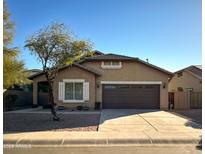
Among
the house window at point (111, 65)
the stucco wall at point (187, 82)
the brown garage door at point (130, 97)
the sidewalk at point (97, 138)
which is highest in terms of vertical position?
the house window at point (111, 65)

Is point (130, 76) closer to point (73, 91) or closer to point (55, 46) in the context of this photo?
point (73, 91)

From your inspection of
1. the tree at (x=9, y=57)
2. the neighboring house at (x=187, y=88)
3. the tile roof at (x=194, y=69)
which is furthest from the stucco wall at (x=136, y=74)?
the tile roof at (x=194, y=69)

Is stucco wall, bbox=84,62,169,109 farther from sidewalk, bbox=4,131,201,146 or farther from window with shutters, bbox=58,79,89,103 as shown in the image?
sidewalk, bbox=4,131,201,146

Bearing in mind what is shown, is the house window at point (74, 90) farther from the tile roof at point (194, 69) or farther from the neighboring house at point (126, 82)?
the tile roof at point (194, 69)

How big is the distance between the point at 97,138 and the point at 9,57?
11.8 m

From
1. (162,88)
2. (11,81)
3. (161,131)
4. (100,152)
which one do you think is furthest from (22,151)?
(162,88)

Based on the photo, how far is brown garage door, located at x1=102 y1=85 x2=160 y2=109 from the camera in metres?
26.2

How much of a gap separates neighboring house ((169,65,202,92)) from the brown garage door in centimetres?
827

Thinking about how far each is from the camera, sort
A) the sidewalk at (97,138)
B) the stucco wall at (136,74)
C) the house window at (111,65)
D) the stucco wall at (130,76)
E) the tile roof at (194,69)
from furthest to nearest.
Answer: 1. the tile roof at (194,69)
2. the house window at (111,65)
3. the stucco wall at (136,74)
4. the stucco wall at (130,76)
5. the sidewalk at (97,138)

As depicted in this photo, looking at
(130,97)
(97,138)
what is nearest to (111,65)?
(130,97)

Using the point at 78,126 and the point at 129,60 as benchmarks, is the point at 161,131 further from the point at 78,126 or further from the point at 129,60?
the point at 129,60

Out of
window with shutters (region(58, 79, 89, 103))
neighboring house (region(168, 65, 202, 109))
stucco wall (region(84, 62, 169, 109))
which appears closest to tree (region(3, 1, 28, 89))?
window with shutters (region(58, 79, 89, 103))

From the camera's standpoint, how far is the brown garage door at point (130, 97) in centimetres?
2619

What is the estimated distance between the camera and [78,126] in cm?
1438
